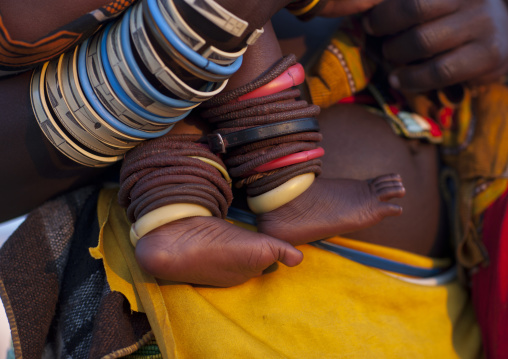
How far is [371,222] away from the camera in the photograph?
2.71 ft

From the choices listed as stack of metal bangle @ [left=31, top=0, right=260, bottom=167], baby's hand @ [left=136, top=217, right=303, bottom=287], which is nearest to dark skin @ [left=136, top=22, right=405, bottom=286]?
baby's hand @ [left=136, top=217, right=303, bottom=287]

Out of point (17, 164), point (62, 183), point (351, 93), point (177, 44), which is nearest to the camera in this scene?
point (177, 44)

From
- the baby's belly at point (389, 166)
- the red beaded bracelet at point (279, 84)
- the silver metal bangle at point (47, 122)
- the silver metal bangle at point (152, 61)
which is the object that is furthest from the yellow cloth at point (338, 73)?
the silver metal bangle at point (47, 122)

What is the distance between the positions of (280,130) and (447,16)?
0.47 meters

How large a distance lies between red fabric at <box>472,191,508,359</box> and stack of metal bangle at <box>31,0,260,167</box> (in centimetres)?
69

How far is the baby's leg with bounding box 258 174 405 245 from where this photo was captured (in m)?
0.79

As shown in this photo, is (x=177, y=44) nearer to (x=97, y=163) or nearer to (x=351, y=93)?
(x=97, y=163)

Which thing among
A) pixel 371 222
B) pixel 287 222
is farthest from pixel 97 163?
pixel 371 222

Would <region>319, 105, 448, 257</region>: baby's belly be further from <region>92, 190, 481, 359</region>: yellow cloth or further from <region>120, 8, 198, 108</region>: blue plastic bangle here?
<region>120, 8, 198, 108</region>: blue plastic bangle

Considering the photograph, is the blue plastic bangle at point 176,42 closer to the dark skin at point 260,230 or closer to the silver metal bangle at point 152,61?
the silver metal bangle at point 152,61

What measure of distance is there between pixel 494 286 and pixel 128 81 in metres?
0.85

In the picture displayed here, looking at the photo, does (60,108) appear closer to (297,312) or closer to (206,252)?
(206,252)

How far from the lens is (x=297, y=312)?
81cm

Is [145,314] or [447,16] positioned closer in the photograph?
[145,314]
